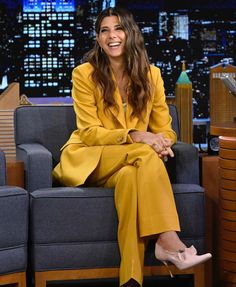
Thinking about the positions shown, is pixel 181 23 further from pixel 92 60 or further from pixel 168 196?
pixel 168 196

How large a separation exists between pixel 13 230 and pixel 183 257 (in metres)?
0.73

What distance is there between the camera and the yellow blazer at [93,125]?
11.0 feet

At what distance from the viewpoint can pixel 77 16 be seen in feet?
19.6

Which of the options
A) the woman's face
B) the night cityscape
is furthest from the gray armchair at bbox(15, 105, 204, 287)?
the night cityscape

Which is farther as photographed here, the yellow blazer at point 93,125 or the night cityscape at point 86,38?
the night cityscape at point 86,38

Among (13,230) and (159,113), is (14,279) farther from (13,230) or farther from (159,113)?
(159,113)

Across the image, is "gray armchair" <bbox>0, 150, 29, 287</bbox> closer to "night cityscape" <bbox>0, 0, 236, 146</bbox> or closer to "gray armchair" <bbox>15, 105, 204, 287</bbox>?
"gray armchair" <bbox>15, 105, 204, 287</bbox>

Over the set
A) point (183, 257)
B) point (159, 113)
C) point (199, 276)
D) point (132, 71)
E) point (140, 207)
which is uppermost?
point (132, 71)

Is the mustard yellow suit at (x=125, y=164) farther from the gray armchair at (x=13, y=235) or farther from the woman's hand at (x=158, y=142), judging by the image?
the gray armchair at (x=13, y=235)

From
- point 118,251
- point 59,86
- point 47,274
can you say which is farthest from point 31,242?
point 59,86

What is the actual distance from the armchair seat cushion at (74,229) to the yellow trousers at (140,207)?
82mm

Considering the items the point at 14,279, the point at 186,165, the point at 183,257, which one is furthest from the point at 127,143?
the point at 14,279

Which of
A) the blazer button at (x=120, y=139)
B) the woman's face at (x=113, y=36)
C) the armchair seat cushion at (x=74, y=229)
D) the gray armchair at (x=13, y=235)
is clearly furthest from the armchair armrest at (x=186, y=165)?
the gray armchair at (x=13, y=235)

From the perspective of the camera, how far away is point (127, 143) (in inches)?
130
